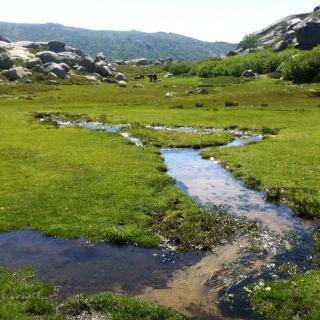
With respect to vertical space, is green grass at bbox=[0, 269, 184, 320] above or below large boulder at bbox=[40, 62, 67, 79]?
below

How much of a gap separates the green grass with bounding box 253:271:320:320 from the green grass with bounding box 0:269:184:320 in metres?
4.05

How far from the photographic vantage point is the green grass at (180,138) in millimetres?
58344

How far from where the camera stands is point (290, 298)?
20.0m

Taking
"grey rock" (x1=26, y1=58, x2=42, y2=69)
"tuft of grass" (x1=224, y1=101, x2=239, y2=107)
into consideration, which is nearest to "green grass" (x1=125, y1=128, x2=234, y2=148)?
"tuft of grass" (x1=224, y1=101, x2=239, y2=107)

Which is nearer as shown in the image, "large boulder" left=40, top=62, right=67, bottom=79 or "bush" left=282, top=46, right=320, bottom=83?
"bush" left=282, top=46, right=320, bottom=83

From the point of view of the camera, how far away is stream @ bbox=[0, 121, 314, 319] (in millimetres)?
21000

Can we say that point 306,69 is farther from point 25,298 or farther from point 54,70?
point 25,298

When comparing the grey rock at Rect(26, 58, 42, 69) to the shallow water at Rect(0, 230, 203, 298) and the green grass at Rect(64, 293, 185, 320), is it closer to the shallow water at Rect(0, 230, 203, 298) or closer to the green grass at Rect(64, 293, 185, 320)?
the shallow water at Rect(0, 230, 203, 298)

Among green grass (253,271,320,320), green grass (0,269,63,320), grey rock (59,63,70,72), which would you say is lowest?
green grass (0,269,63,320)

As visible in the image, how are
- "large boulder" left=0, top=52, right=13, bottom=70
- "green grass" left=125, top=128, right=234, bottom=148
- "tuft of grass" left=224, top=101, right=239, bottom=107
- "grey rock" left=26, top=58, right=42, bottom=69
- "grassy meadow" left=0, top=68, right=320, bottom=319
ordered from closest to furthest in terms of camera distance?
"grassy meadow" left=0, top=68, right=320, bottom=319, "green grass" left=125, top=128, right=234, bottom=148, "tuft of grass" left=224, top=101, right=239, bottom=107, "large boulder" left=0, top=52, right=13, bottom=70, "grey rock" left=26, top=58, right=42, bottom=69

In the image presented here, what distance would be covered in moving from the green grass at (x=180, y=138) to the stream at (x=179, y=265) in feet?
88.5

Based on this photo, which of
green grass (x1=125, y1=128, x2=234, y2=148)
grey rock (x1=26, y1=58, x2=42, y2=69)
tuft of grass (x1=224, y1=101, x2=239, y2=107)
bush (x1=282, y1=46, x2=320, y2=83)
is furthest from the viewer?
grey rock (x1=26, y1=58, x2=42, y2=69)

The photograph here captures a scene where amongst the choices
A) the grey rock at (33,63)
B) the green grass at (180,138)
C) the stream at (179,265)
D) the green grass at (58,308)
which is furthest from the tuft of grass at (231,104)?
the grey rock at (33,63)

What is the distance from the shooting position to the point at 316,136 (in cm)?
5972
